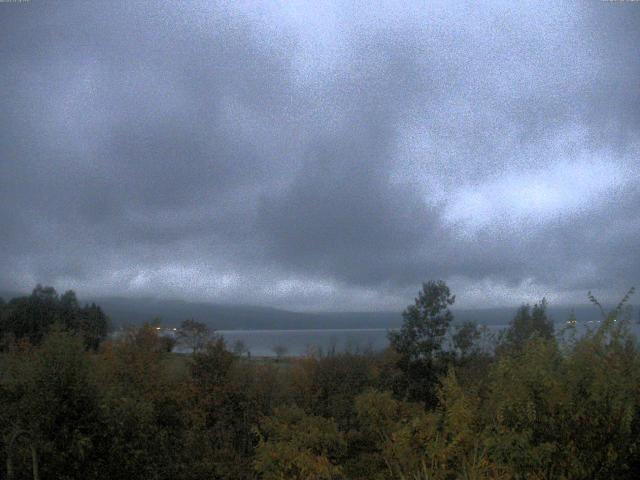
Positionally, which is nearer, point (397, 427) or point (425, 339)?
point (397, 427)

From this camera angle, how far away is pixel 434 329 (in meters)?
20.2

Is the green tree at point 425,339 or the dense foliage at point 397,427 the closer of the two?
the dense foliage at point 397,427

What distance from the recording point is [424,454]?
9.34 meters

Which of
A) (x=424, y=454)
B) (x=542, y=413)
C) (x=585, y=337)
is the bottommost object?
(x=424, y=454)

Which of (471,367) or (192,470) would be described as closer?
(192,470)

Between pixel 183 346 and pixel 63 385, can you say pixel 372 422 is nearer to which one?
pixel 63 385

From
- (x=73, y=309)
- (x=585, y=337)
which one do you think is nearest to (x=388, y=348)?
(x=585, y=337)

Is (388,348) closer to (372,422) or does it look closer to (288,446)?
(372,422)

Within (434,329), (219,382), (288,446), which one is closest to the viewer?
(288,446)

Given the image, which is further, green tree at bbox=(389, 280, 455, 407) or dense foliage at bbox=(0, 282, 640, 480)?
green tree at bbox=(389, 280, 455, 407)

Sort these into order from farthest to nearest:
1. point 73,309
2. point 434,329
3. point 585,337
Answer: point 73,309
point 434,329
point 585,337

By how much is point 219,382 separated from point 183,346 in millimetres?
4590

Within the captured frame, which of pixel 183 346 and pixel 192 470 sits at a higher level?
pixel 183 346

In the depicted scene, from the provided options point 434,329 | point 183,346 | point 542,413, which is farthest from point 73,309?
point 542,413
